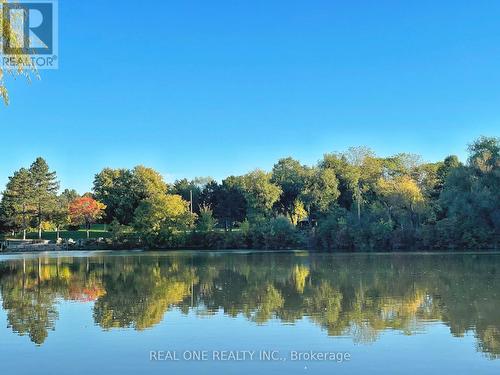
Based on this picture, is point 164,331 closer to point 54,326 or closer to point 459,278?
point 54,326

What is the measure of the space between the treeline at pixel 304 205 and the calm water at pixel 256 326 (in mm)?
28222

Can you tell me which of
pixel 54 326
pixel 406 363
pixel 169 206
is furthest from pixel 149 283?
pixel 169 206

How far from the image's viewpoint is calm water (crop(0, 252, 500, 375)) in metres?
9.57

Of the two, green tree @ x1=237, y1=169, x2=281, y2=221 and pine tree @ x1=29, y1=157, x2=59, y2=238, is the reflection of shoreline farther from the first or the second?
pine tree @ x1=29, y1=157, x2=59, y2=238

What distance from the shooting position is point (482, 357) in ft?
31.8

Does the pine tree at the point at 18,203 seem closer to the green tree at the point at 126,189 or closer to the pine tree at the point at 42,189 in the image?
the pine tree at the point at 42,189

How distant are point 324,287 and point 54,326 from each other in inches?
405

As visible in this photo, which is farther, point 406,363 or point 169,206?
point 169,206

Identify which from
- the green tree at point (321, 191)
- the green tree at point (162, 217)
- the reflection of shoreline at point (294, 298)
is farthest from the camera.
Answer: the green tree at point (162, 217)

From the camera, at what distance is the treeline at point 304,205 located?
163 feet

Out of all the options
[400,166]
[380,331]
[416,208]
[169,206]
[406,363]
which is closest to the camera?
[406,363]
